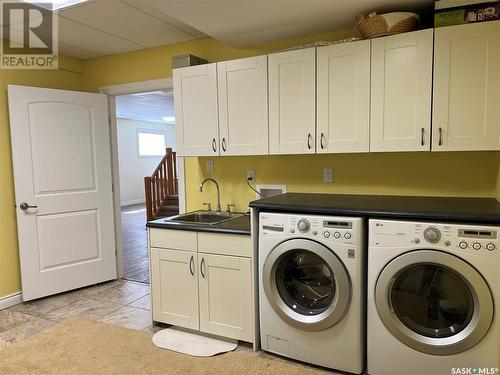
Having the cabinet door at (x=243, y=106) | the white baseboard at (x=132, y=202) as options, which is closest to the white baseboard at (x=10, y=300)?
the cabinet door at (x=243, y=106)

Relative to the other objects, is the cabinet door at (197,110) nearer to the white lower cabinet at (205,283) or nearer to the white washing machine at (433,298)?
the white lower cabinet at (205,283)

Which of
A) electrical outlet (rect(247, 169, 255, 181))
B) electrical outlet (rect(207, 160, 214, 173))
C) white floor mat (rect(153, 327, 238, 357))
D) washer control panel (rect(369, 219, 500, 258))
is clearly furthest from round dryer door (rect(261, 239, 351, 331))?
electrical outlet (rect(207, 160, 214, 173))

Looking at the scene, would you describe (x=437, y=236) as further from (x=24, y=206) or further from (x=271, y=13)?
(x=24, y=206)

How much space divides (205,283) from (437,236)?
1.56 meters

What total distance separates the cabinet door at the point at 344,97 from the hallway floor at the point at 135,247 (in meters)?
2.62

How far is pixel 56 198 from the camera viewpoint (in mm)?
3467

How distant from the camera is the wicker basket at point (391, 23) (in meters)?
2.22

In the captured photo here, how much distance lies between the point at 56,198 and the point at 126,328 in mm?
1505

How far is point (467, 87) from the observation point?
2.10m

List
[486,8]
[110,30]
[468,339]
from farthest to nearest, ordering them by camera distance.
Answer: [110,30]
[486,8]
[468,339]

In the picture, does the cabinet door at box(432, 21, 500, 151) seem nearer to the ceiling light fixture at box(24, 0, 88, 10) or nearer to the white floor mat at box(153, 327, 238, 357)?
the white floor mat at box(153, 327, 238, 357)

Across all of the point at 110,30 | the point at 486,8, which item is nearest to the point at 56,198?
the point at 110,30

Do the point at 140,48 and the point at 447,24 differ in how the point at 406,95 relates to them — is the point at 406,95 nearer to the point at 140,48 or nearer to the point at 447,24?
the point at 447,24

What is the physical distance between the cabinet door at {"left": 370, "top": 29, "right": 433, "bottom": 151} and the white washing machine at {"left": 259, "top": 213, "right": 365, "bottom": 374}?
2.14 ft
